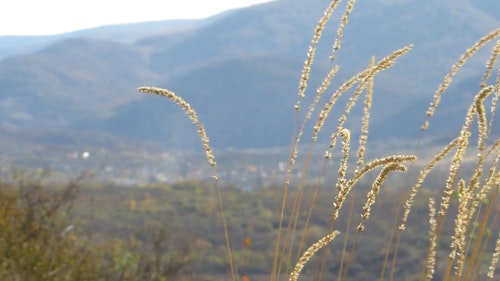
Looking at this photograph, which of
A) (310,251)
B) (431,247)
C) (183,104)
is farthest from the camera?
(431,247)

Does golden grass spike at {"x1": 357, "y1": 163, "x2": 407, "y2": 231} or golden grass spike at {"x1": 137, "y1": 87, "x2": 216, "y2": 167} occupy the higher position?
golden grass spike at {"x1": 137, "y1": 87, "x2": 216, "y2": 167}

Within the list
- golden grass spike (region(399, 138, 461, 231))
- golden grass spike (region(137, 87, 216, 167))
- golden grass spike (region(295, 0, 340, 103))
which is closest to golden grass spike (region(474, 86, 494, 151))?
golden grass spike (region(399, 138, 461, 231))

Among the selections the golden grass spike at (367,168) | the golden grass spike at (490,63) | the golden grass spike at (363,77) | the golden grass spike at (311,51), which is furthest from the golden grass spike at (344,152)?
the golden grass spike at (490,63)

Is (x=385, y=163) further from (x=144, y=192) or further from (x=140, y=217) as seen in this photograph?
(x=144, y=192)

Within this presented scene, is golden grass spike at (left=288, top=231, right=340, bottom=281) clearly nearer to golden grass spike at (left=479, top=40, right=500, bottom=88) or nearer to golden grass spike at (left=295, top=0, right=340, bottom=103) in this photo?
golden grass spike at (left=295, top=0, right=340, bottom=103)

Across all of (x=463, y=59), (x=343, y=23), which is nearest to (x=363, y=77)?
(x=343, y=23)

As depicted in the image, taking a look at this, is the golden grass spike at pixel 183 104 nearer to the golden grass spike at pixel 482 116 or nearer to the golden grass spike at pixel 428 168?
the golden grass spike at pixel 428 168

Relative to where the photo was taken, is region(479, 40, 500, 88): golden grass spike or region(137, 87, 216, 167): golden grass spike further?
region(479, 40, 500, 88): golden grass spike

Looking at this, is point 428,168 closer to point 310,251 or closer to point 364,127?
point 364,127

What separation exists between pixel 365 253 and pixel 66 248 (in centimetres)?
6268

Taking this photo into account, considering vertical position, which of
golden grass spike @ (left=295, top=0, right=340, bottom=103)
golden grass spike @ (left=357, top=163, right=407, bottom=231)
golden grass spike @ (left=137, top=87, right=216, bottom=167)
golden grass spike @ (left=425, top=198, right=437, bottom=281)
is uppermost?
golden grass spike @ (left=295, top=0, right=340, bottom=103)

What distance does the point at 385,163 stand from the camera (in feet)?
8.82

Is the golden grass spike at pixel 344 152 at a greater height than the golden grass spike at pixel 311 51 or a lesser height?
lesser

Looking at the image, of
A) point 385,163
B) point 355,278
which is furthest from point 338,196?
point 355,278
